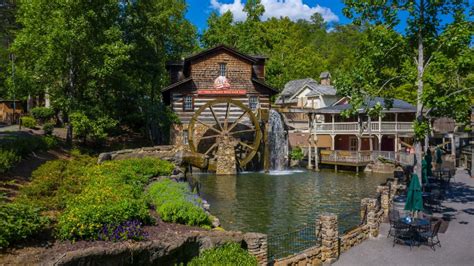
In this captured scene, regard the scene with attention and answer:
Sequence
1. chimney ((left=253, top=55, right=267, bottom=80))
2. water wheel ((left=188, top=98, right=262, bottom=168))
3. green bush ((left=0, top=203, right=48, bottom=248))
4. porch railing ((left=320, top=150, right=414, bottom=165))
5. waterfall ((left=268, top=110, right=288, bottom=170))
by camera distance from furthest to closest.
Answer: chimney ((left=253, top=55, right=267, bottom=80)) < waterfall ((left=268, top=110, right=288, bottom=170)) < water wheel ((left=188, top=98, right=262, bottom=168)) < porch railing ((left=320, top=150, right=414, bottom=165)) < green bush ((left=0, top=203, right=48, bottom=248))

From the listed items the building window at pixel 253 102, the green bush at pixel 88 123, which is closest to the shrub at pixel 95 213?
the green bush at pixel 88 123

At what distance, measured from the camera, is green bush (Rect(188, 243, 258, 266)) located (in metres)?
8.10

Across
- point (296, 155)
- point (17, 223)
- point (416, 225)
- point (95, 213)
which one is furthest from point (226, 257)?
point (296, 155)

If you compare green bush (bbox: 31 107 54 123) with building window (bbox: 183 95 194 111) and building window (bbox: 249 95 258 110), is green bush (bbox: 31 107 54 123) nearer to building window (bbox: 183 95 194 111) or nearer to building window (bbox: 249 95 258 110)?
building window (bbox: 183 95 194 111)

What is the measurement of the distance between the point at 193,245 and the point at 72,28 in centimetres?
1647

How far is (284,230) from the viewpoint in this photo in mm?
14547

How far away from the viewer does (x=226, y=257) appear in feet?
27.0

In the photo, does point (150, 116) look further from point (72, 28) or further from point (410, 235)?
point (410, 235)

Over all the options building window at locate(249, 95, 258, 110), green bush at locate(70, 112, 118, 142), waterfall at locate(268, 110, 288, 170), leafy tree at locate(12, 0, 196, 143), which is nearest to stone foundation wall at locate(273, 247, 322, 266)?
green bush at locate(70, 112, 118, 142)

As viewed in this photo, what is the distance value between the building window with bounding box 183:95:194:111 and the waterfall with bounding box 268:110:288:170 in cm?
710

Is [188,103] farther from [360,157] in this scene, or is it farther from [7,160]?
[7,160]

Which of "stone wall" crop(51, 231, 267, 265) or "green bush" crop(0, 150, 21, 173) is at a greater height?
"green bush" crop(0, 150, 21, 173)

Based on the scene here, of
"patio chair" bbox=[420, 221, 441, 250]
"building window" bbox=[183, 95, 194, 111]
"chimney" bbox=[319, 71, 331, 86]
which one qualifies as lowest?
"patio chair" bbox=[420, 221, 441, 250]

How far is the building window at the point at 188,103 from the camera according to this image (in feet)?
109
